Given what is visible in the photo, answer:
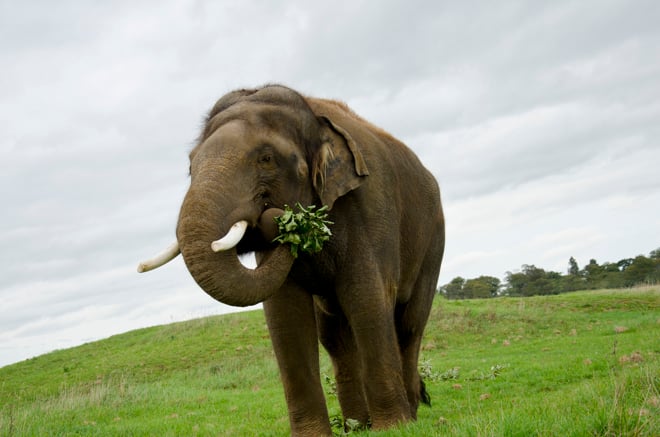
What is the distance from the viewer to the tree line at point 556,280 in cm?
7912

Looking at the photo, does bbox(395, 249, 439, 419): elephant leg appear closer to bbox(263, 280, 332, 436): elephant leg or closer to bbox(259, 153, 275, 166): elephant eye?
bbox(263, 280, 332, 436): elephant leg

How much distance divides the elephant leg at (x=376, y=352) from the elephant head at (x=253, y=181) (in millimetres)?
1107

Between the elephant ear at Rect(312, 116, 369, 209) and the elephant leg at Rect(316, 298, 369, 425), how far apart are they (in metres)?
2.20

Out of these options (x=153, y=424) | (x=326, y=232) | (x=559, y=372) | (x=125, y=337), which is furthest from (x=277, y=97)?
(x=125, y=337)

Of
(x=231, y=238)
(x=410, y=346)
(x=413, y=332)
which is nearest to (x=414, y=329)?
(x=413, y=332)

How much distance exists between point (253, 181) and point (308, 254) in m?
1.18

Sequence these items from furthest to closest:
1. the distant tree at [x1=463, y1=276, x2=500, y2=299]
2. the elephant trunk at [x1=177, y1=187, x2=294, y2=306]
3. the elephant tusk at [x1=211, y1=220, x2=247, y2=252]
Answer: the distant tree at [x1=463, y1=276, x2=500, y2=299], the elephant trunk at [x1=177, y1=187, x2=294, y2=306], the elephant tusk at [x1=211, y1=220, x2=247, y2=252]

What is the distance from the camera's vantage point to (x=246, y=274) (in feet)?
18.6

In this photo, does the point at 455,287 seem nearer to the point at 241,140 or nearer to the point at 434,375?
the point at 434,375

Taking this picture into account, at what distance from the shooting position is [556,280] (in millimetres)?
87625

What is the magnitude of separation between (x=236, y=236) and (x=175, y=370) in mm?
21228

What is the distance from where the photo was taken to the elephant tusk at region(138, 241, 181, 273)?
5.75 m

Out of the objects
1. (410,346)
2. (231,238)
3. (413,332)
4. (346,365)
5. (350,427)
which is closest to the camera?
(231,238)

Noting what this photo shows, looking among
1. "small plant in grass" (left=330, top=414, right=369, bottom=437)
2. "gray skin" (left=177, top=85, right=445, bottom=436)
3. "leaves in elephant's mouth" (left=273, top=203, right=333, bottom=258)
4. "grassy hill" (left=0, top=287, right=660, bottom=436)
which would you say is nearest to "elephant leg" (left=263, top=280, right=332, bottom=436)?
"gray skin" (left=177, top=85, right=445, bottom=436)
